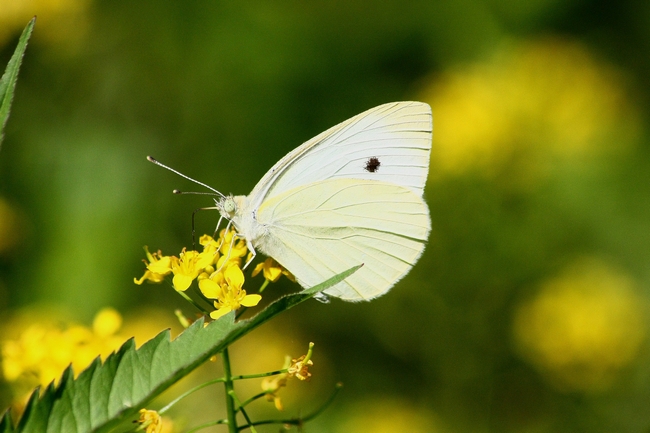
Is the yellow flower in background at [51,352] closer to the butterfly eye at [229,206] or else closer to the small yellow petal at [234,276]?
the small yellow petal at [234,276]

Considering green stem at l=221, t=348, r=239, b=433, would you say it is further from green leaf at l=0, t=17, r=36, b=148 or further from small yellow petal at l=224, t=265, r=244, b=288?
green leaf at l=0, t=17, r=36, b=148

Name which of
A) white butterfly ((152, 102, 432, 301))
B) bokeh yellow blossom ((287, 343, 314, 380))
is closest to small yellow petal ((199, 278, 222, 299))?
bokeh yellow blossom ((287, 343, 314, 380))

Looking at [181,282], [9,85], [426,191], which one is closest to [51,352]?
[181,282]

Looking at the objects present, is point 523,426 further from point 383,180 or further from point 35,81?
point 35,81

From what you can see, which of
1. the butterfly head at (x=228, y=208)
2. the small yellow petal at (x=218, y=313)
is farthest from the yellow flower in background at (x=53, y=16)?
the small yellow petal at (x=218, y=313)

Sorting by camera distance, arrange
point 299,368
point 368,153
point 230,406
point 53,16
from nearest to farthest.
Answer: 1. point 230,406
2. point 299,368
3. point 368,153
4. point 53,16

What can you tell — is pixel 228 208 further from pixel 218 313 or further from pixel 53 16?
pixel 53 16
